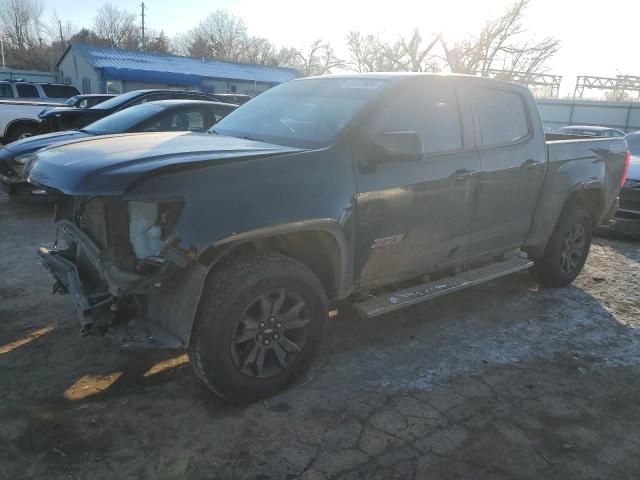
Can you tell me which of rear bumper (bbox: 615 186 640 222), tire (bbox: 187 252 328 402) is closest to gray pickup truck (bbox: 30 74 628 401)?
tire (bbox: 187 252 328 402)

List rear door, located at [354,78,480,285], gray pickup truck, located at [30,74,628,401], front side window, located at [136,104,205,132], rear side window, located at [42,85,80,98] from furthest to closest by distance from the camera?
rear side window, located at [42,85,80,98] → front side window, located at [136,104,205,132] → rear door, located at [354,78,480,285] → gray pickup truck, located at [30,74,628,401]

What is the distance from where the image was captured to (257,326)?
2977 millimetres

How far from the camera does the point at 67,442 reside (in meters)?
2.67

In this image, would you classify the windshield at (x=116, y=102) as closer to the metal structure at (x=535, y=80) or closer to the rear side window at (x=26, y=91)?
the rear side window at (x=26, y=91)

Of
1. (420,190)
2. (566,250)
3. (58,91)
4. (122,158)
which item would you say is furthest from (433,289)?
(58,91)

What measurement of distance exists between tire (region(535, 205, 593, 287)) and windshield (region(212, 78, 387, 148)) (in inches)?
103

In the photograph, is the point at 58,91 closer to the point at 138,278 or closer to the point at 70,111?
the point at 70,111

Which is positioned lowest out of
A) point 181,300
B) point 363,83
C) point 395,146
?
point 181,300

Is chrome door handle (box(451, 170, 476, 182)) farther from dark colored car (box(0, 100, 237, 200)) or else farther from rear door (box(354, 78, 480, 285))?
dark colored car (box(0, 100, 237, 200))

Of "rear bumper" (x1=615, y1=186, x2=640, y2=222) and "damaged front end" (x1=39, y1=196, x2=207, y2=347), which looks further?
"rear bumper" (x1=615, y1=186, x2=640, y2=222)

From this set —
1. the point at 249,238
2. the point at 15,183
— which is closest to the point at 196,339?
the point at 249,238

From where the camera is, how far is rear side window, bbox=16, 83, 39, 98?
16812 millimetres

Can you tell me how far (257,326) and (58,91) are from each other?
1829cm

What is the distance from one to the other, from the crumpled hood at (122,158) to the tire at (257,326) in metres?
0.63
